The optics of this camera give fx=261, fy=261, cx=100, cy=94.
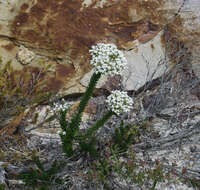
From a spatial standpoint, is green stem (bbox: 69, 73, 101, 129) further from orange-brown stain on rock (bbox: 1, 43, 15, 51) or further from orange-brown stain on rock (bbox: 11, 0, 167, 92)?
orange-brown stain on rock (bbox: 1, 43, 15, 51)

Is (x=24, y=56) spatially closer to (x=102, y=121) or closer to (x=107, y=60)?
(x=102, y=121)

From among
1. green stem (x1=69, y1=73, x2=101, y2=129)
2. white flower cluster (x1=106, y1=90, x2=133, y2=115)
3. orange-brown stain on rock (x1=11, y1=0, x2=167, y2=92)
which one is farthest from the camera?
orange-brown stain on rock (x1=11, y1=0, x2=167, y2=92)

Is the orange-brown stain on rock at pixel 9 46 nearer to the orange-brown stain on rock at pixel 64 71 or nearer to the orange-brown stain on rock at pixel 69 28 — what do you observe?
the orange-brown stain on rock at pixel 69 28

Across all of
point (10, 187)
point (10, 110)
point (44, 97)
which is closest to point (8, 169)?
point (10, 187)

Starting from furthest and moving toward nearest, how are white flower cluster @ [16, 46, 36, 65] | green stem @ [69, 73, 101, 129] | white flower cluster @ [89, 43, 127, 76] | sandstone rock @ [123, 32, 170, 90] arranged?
sandstone rock @ [123, 32, 170, 90], white flower cluster @ [16, 46, 36, 65], green stem @ [69, 73, 101, 129], white flower cluster @ [89, 43, 127, 76]

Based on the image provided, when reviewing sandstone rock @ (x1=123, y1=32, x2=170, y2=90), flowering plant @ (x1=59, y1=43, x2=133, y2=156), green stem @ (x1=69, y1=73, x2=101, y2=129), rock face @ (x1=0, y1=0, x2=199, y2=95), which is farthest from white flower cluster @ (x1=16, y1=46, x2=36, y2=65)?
green stem @ (x1=69, y1=73, x2=101, y2=129)

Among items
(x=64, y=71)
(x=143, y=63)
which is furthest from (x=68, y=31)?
(x=143, y=63)
